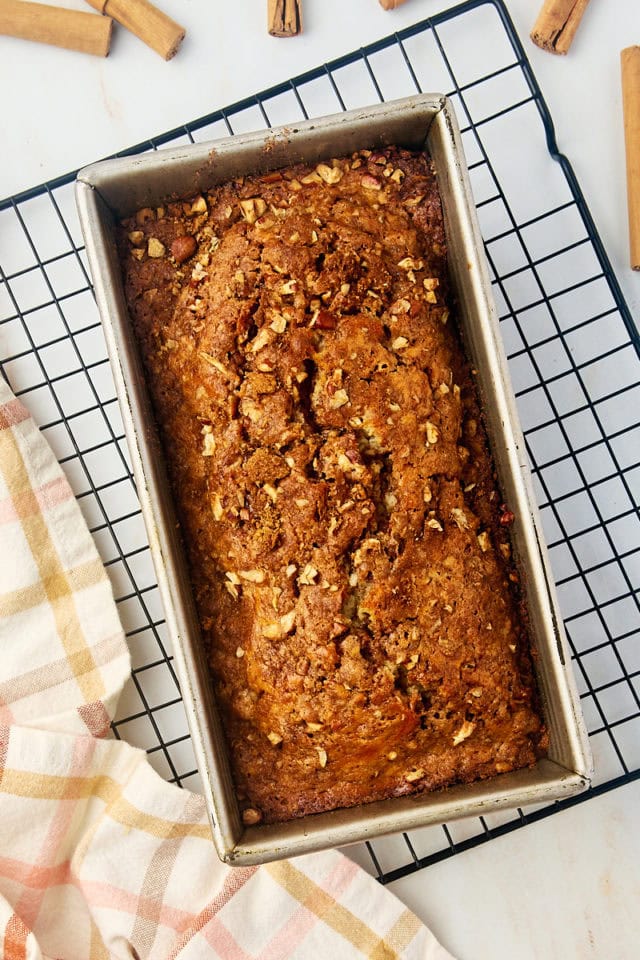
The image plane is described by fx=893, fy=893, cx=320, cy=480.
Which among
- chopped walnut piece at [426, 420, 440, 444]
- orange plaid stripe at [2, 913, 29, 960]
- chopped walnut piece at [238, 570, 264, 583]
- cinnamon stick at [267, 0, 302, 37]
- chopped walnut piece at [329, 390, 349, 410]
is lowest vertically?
orange plaid stripe at [2, 913, 29, 960]

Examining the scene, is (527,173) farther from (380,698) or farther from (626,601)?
(380,698)

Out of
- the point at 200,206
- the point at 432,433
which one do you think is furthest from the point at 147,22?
the point at 432,433

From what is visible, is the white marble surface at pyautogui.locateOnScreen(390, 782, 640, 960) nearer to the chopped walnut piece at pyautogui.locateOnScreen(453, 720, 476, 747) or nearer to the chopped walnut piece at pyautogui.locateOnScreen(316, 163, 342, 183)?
the chopped walnut piece at pyautogui.locateOnScreen(453, 720, 476, 747)

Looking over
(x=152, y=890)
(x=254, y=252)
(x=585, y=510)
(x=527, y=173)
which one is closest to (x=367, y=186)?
(x=254, y=252)

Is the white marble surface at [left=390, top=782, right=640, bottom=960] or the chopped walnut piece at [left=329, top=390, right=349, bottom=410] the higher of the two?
the chopped walnut piece at [left=329, top=390, right=349, bottom=410]

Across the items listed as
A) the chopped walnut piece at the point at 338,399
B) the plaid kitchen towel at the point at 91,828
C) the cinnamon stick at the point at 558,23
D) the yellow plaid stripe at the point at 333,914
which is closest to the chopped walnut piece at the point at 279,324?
the chopped walnut piece at the point at 338,399

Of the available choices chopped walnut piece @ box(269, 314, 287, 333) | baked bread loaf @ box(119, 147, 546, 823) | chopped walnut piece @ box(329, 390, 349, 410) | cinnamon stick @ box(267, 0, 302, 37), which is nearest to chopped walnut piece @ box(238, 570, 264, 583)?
baked bread loaf @ box(119, 147, 546, 823)

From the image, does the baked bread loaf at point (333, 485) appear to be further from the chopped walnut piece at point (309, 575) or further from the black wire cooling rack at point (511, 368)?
the black wire cooling rack at point (511, 368)
